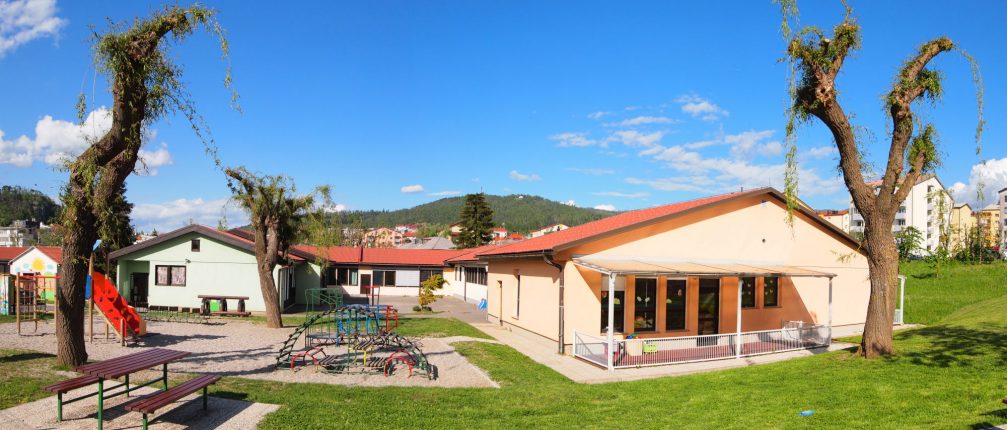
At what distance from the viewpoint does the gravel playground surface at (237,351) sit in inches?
427

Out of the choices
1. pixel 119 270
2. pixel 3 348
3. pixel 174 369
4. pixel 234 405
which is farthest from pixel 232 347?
Result: pixel 119 270

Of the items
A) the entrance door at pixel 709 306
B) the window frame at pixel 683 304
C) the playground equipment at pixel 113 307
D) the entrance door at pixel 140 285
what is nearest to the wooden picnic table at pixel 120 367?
the playground equipment at pixel 113 307

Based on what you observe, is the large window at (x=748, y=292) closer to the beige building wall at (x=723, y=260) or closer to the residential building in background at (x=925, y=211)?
the beige building wall at (x=723, y=260)

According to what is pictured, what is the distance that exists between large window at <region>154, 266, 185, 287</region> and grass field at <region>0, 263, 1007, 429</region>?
15439 mm

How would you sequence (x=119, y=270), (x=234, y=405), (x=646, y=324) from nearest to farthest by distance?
(x=234, y=405), (x=646, y=324), (x=119, y=270)

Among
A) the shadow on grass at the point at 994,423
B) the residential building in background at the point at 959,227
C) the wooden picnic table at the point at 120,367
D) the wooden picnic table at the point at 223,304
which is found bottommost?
the wooden picnic table at the point at 223,304

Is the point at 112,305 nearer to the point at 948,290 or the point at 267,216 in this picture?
the point at 267,216

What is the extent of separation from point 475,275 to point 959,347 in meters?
23.8

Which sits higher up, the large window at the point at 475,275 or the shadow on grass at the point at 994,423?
the shadow on grass at the point at 994,423

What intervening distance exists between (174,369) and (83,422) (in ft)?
14.2

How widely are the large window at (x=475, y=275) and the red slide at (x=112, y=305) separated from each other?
17.7 meters

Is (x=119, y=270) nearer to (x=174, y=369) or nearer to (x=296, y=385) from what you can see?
(x=174, y=369)

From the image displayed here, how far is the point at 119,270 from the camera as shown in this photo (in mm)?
25625

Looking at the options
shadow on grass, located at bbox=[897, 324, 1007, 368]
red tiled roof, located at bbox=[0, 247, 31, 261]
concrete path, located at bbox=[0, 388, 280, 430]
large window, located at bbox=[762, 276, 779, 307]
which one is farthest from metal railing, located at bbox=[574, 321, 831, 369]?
red tiled roof, located at bbox=[0, 247, 31, 261]
